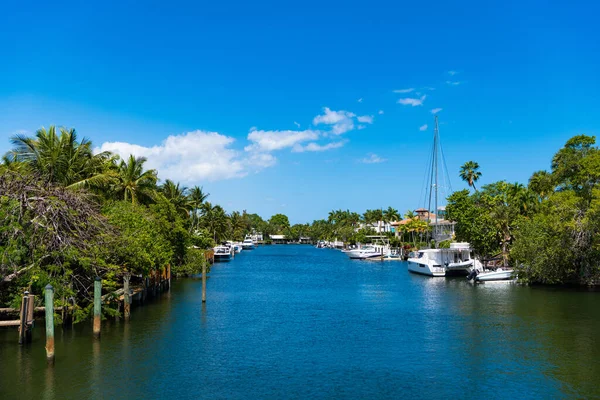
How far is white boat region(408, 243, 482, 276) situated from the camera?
216ft

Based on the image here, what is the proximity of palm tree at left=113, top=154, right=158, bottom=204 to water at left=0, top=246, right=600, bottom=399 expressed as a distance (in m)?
16.2

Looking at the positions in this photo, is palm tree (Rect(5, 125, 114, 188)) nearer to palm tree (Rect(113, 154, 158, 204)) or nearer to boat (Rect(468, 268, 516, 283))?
palm tree (Rect(113, 154, 158, 204))

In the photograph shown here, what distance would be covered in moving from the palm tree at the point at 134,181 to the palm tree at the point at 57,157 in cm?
951

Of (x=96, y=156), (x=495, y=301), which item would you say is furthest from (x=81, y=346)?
(x=495, y=301)

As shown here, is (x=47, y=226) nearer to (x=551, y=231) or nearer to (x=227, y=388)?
(x=227, y=388)

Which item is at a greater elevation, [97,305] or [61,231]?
[61,231]

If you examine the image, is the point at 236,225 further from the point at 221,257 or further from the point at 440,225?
the point at 440,225

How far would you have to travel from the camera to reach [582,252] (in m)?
47.2


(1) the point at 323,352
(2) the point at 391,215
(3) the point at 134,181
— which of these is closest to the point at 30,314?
(1) the point at 323,352

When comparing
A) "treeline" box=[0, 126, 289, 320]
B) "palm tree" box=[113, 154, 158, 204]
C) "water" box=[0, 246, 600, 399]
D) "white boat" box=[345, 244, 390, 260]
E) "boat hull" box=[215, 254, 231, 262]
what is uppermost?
"palm tree" box=[113, 154, 158, 204]

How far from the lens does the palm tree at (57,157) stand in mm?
39875

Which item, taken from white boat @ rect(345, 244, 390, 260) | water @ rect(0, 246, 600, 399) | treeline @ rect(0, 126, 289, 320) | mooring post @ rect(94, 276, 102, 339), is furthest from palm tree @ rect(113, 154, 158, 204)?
white boat @ rect(345, 244, 390, 260)

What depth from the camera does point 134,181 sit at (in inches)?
2158

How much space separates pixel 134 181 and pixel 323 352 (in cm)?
3582
